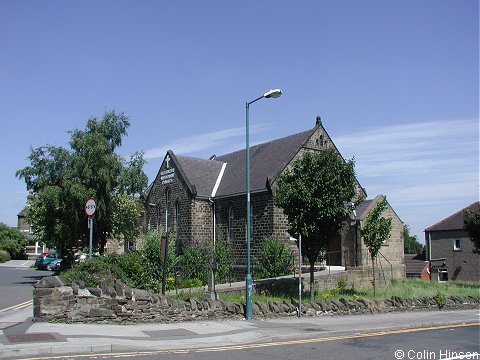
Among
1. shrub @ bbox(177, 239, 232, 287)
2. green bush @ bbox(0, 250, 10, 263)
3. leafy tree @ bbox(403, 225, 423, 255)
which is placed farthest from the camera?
leafy tree @ bbox(403, 225, 423, 255)

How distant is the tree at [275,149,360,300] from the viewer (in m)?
20.2

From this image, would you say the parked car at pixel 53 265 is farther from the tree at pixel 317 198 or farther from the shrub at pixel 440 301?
the shrub at pixel 440 301

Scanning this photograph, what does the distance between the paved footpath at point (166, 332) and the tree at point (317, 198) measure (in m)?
3.88

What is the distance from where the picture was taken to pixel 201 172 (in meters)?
36.5

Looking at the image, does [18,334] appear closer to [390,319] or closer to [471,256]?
[390,319]

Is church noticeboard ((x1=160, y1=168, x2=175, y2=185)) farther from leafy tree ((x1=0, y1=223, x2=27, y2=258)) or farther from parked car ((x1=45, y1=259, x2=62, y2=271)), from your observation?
leafy tree ((x1=0, y1=223, x2=27, y2=258))

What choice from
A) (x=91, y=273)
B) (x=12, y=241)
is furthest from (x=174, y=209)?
(x=12, y=241)

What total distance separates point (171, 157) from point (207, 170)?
2.76 meters

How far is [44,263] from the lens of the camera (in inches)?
2037

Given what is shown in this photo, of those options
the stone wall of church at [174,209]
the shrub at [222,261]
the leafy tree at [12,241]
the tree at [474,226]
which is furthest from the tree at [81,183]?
the leafy tree at [12,241]

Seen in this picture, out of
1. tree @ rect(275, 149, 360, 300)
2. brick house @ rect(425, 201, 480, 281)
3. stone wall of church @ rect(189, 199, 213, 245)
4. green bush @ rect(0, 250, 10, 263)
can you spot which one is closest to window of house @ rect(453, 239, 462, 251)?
brick house @ rect(425, 201, 480, 281)

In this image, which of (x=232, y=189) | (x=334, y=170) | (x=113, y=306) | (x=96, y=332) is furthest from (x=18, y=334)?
(x=232, y=189)

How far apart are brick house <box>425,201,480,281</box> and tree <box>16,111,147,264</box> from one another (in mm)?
36702

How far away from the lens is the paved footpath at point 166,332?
1054cm
